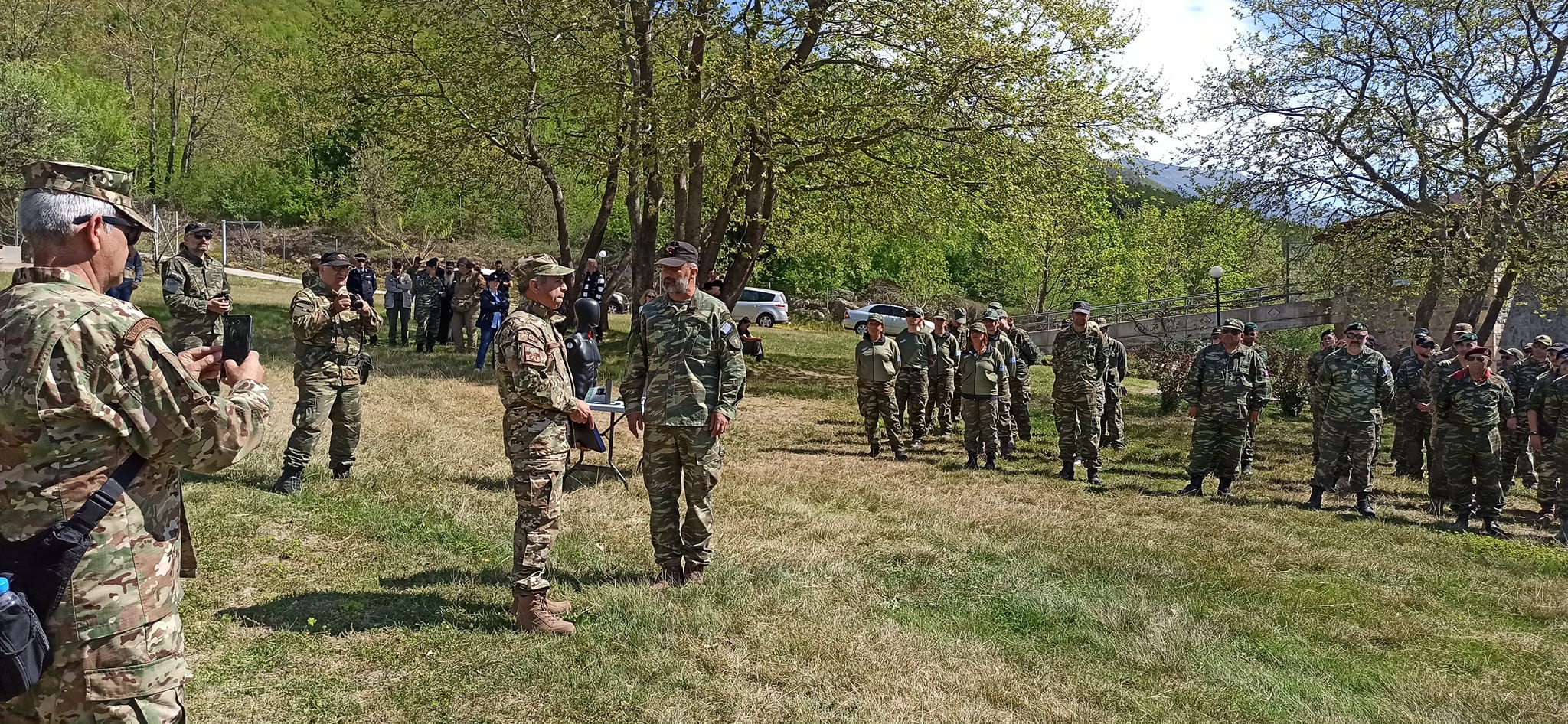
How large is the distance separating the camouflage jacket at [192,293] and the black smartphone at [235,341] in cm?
685

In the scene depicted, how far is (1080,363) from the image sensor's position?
10.7 m

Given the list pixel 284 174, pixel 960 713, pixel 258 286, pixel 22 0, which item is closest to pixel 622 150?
pixel 960 713

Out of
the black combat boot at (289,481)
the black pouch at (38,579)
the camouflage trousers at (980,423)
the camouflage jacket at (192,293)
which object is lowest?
the black combat boot at (289,481)

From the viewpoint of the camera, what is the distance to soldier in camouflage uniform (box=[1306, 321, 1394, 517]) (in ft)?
30.9

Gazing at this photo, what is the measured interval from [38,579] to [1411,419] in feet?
47.8

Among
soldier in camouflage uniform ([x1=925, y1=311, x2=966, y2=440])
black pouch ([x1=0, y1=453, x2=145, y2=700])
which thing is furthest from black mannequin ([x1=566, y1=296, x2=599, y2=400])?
soldier in camouflage uniform ([x1=925, y1=311, x2=966, y2=440])

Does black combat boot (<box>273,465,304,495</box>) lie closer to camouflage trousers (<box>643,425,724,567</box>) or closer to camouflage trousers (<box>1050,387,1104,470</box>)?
camouflage trousers (<box>643,425,724,567</box>)

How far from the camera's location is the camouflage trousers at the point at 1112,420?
12.8 m

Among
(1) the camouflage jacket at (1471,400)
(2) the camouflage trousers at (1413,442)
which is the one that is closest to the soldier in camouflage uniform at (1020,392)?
(2) the camouflage trousers at (1413,442)

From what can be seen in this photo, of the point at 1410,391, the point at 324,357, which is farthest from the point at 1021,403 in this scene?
the point at 324,357

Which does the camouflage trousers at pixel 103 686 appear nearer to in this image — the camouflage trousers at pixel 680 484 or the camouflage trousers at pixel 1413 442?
the camouflage trousers at pixel 680 484

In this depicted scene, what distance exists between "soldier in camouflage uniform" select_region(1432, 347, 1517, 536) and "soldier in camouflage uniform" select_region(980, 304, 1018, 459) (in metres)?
4.84

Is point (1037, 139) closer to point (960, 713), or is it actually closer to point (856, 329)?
point (960, 713)

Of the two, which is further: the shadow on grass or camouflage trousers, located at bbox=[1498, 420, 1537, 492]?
camouflage trousers, located at bbox=[1498, 420, 1537, 492]
